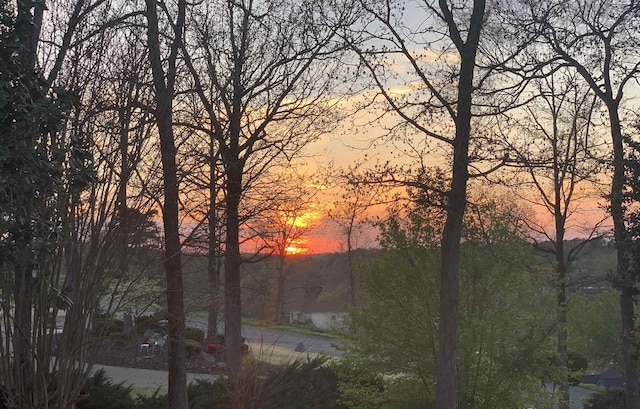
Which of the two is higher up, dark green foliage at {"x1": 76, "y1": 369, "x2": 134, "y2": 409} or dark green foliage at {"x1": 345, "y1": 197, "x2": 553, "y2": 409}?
dark green foliage at {"x1": 345, "y1": 197, "x2": 553, "y2": 409}

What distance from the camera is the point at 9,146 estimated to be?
6312 millimetres

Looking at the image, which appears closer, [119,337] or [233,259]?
[119,337]

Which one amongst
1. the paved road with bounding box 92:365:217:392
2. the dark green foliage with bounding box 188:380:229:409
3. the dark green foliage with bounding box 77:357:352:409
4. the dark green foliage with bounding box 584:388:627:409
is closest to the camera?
the dark green foliage with bounding box 77:357:352:409

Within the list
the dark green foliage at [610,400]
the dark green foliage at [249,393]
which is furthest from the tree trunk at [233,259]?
the dark green foliage at [610,400]

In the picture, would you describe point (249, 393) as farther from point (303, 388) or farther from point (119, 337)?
point (119, 337)

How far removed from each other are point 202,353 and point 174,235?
13.0 meters

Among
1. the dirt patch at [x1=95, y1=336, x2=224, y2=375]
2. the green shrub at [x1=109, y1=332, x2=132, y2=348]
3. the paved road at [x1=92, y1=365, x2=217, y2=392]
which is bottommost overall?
the paved road at [x1=92, y1=365, x2=217, y2=392]

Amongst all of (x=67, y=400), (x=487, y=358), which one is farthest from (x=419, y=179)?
(x=67, y=400)

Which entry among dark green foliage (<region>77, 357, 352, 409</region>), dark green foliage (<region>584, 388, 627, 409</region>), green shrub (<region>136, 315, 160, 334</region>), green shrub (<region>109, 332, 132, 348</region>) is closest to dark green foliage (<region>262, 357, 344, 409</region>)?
dark green foliage (<region>77, 357, 352, 409</region>)

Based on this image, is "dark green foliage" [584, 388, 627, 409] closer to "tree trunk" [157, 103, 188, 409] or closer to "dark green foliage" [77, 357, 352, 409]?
"dark green foliage" [77, 357, 352, 409]

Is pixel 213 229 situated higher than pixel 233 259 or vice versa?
pixel 213 229

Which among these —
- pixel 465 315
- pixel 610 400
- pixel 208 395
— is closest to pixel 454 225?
pixel 465 315

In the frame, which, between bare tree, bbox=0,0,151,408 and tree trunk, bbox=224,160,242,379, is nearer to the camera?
bare tree, bbox=0,0,151,408

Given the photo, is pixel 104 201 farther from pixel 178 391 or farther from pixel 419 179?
pixel 419 179
